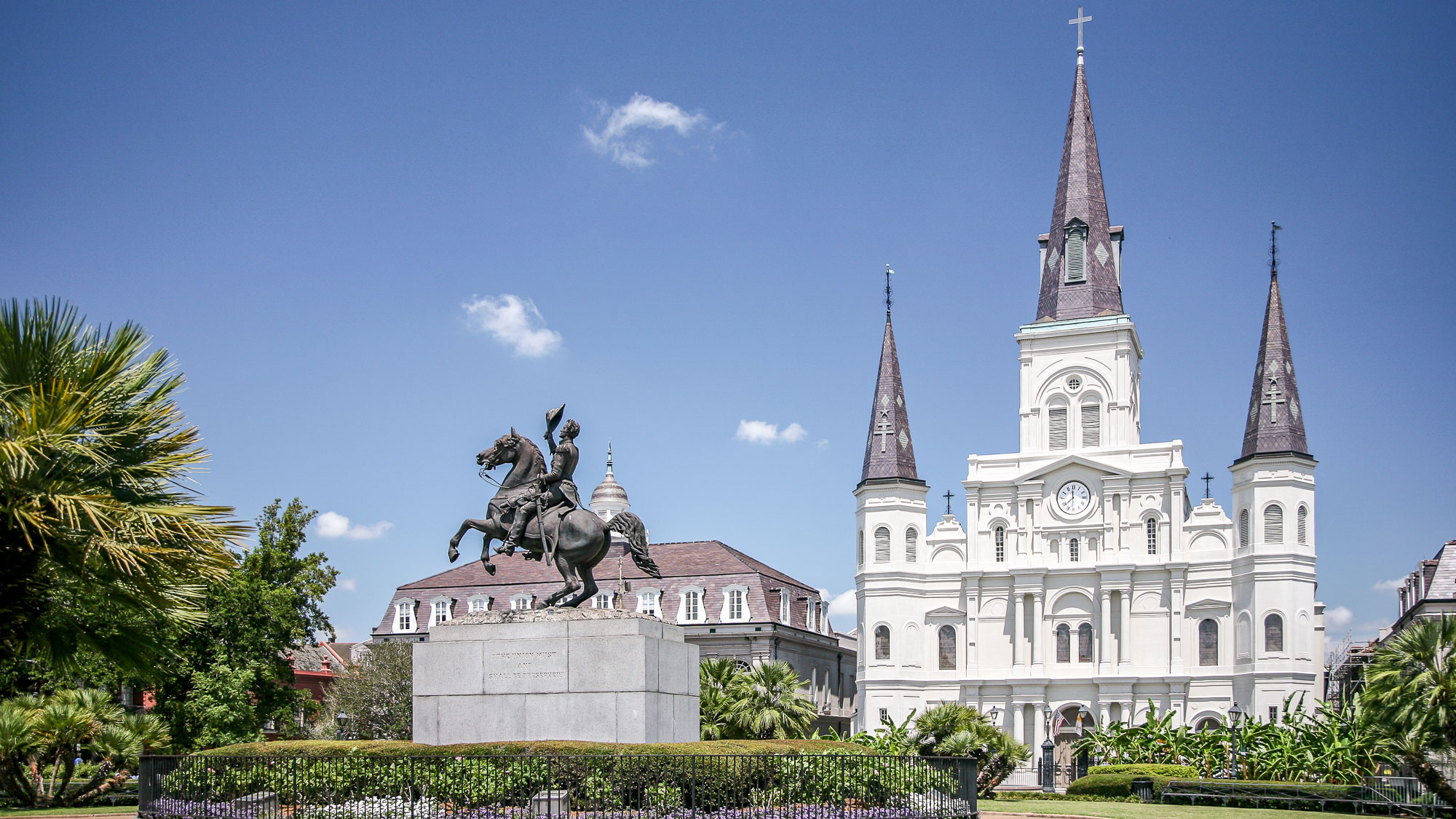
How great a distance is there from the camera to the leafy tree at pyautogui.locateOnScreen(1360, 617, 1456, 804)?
25234mm

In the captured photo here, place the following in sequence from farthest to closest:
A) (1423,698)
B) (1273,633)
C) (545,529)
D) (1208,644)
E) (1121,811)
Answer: (1208,644), (1273,633), (1423,698), (1121,811), (545,529)

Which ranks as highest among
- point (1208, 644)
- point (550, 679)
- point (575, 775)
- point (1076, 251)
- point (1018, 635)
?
point (1076, 251)

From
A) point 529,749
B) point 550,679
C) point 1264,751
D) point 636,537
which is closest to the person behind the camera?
point 529,749

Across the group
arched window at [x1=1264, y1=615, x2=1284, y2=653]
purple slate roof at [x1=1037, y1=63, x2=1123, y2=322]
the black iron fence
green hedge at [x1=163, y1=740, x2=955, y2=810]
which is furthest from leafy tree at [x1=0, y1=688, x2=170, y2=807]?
purple slate roof at [x1=1037, y1=63, x2=1123, y2=322]

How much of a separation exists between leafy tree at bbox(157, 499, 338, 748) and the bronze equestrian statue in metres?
22.9

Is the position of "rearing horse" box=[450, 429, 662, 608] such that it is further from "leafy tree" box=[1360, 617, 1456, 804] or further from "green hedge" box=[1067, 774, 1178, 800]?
"green hedge" box=[1067, 774, 1178, 800]

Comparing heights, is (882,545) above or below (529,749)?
Answer: above

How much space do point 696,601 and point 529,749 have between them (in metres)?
61.2

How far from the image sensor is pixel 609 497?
93812mm

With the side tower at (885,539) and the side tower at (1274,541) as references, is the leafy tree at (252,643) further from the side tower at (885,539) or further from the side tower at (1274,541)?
the side tower at (1274,541)

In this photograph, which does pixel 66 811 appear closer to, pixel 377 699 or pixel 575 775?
pixel 575 775

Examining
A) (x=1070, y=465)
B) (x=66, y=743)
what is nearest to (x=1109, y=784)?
(x=66, y=743)

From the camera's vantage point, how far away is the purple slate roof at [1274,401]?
225 ft

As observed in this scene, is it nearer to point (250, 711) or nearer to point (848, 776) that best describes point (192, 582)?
point (848, 776)
